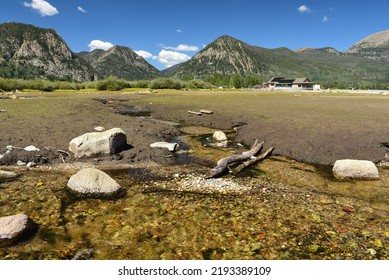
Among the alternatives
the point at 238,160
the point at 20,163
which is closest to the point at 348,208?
the point at 238,160

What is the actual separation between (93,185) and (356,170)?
1217cm

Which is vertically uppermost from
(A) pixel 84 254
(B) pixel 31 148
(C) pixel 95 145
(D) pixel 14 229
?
(C) pixel 95 145

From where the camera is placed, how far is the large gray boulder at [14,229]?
777 cm

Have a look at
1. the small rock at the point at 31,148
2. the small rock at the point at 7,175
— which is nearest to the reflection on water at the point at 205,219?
the small rock at the point at 7,175

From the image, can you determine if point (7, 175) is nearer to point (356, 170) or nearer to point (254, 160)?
point (254, 160)

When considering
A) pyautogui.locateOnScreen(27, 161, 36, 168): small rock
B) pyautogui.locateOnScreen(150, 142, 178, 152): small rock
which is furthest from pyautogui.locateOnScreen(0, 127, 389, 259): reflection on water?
pyautogui.locateOnScreen(150, 142, 178, 152): small rock

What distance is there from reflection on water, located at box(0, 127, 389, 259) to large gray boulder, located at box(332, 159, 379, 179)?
0.51m

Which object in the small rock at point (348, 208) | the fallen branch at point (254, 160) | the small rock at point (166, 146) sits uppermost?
the small rock at point (166, 146)

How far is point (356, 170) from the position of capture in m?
13.9

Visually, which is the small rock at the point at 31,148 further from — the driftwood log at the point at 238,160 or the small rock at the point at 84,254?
the small rock at the point at 84,254

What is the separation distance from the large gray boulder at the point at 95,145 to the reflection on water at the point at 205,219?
254cm

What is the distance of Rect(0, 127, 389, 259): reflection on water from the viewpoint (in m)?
7.70
